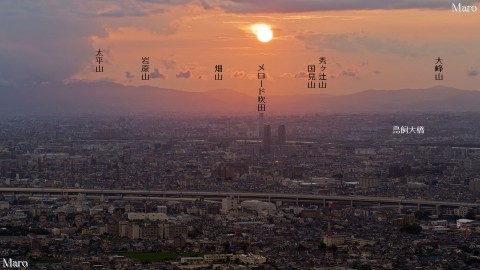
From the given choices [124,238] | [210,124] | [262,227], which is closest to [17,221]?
[124,238]

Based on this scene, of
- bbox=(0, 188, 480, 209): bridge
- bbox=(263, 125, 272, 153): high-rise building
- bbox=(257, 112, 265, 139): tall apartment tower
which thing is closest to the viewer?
bbox=(0, 188, 480, 209): bridge

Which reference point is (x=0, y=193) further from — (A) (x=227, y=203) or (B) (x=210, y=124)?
(B) (x=210, y=124)

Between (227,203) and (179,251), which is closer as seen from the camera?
(179,251)
